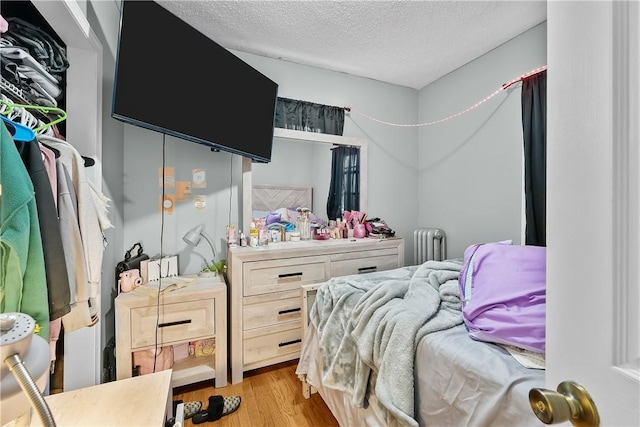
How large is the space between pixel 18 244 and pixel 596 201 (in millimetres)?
1164

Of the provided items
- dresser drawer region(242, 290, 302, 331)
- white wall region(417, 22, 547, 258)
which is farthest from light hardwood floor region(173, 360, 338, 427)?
white wall region(417, 22, 547, 258)

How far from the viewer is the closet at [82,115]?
4.33ft

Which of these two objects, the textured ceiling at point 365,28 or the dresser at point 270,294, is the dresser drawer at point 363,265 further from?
the textured ceiling at point 365,28

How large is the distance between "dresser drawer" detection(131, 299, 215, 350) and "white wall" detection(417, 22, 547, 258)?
2296mm

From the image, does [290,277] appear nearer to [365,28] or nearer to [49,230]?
[49,230]

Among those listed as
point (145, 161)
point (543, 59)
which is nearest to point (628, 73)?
point (543, 59)

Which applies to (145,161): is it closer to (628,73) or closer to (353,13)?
(353,13)

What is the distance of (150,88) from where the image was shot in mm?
1393

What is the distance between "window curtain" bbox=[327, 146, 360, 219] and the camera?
2.67 metres

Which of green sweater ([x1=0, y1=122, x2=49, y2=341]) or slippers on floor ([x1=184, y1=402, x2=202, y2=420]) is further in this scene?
slippers on floor ([x1=184, y1=402, x2=202, y2=420])

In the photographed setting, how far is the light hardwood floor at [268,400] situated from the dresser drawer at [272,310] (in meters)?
0.38

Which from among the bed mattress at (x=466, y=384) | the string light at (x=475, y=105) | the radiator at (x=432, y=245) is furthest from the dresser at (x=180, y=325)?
the string light at (x=475, y=105)

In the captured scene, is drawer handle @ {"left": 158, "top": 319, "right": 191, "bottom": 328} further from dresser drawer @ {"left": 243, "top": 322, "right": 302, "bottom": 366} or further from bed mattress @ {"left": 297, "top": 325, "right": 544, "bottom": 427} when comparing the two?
bed mattress @ {"left": 297, "top": 325, "right": 544, "bottom": 427}

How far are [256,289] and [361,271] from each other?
87cm
